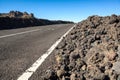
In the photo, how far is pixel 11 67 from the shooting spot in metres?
4.89

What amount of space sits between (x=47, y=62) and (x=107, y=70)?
1714 millimetres

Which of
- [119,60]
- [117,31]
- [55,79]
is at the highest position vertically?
[117,31]

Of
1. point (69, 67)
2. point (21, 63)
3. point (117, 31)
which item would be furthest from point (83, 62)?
point (117, 31)

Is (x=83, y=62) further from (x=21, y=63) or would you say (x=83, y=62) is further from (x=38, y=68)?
(x=21, y=63)

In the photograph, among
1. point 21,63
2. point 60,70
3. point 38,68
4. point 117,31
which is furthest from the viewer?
point 117,31

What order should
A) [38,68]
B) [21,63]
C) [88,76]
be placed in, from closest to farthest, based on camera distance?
1. [88,76]
2. [38,68]
3. [21,63]

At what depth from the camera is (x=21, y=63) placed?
5.25 meters

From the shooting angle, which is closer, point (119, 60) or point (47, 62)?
point (119, 60)

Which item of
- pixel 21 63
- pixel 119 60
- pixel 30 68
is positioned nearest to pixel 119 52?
pixel 119 60

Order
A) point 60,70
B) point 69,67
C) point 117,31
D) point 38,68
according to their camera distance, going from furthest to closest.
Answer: point 117,31 < point 38,68 < point 69,67 < point 60,70

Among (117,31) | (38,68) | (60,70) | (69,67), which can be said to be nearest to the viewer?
(60,70)

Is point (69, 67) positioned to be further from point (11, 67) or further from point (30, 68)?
point (11, 67)

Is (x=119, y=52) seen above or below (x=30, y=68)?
above

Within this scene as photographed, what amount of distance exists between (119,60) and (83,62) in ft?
2.36
